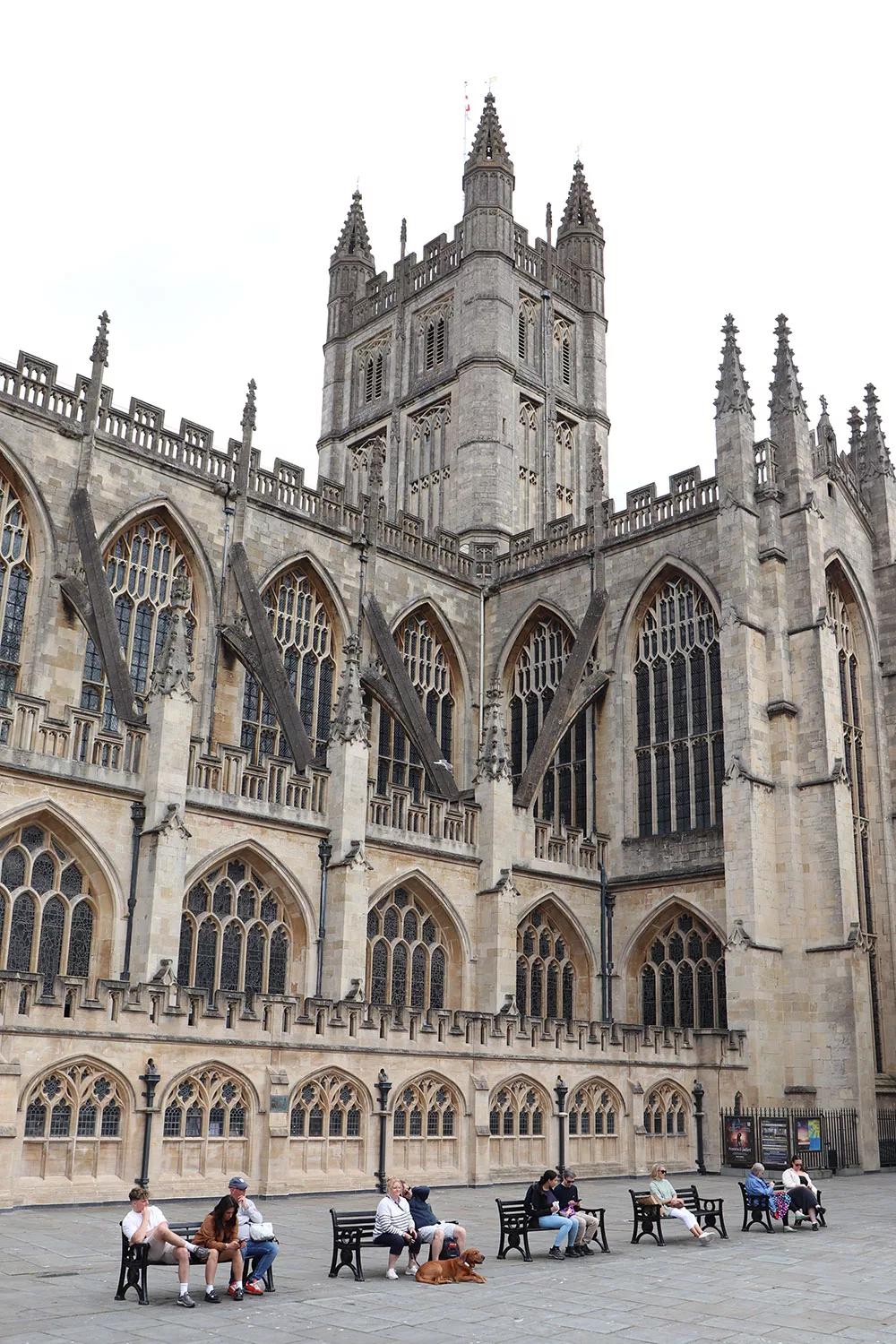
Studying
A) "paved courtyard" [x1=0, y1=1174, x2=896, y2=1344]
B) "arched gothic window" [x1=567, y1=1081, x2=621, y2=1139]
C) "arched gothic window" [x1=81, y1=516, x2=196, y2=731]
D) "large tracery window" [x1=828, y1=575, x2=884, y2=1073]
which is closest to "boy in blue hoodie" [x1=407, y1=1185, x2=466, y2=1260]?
"paved courtyard" [x1=0, y1=1174, x2=896, y2=1344]

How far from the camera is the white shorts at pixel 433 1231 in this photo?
1190 centimetres

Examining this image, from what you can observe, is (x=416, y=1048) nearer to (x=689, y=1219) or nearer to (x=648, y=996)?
(x=689, y=1219)

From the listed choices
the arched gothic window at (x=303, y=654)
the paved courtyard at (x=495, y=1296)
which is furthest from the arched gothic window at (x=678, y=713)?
the paved courtyard at (x=495, y=1296)

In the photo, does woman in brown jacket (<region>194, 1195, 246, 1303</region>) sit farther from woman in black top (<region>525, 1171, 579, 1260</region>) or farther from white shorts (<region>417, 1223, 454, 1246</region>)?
woman in black top (<region>525, 1171, 579, 1260</region>)

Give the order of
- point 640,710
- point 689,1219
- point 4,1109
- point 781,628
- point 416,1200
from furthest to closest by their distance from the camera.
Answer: point 640,710 → point 781,628 → point 4,1109 → point 689,1219 → point 416,1200

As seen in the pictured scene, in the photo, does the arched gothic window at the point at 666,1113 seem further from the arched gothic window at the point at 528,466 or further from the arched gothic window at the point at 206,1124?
the arched gothic window at the point at 528,466

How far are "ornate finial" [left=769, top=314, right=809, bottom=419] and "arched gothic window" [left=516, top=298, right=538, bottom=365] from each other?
13954 mm

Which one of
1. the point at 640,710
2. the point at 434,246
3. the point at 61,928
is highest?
the point at 434,246

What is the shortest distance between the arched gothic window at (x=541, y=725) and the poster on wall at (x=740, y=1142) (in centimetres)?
925

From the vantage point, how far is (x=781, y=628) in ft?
98.4

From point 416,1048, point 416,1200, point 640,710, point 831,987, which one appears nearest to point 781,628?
point 640,710

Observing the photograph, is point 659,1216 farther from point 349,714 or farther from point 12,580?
point 12,580

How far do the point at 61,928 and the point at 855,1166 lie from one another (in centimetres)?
1659

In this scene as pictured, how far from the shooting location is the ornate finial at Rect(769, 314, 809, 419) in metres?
31.8
